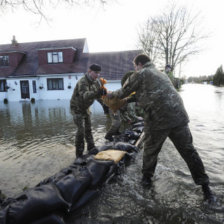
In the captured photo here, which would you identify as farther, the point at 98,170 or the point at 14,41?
the point at 14,41

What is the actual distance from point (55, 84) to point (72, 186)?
1838cm

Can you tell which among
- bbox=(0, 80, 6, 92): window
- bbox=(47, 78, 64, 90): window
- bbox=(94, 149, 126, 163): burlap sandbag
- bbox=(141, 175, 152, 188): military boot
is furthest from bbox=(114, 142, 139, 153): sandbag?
bbox=(0, 80, 6, 92): window

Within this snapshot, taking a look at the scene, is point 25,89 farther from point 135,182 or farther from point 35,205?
point 35,205

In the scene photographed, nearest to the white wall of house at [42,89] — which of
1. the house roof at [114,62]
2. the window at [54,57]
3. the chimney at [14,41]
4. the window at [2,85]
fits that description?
the window at [2,85]

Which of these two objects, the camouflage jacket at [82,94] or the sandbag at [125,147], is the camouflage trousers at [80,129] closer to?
the camouflage jacket at [82,94]

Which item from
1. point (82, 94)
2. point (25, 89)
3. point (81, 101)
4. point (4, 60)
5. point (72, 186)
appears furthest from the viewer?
point (4, 60)

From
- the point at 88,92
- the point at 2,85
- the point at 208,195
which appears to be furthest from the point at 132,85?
the point at 2,85

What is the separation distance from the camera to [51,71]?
62.2ft

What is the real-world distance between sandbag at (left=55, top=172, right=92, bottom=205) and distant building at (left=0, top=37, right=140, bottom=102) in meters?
16.6

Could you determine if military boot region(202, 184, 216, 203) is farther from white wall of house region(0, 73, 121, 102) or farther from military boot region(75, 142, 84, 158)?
white wall of house region(0, 73, 121, 102)

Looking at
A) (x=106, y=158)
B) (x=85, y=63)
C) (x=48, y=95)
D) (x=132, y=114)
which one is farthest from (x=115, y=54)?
(x=106, y=158)

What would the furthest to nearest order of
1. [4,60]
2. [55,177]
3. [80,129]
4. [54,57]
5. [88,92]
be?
[4,60] → [54,57] → [80,129] → [88,92] → [55,177]

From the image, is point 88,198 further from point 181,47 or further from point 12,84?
point 181,47

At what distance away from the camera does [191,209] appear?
91.4 inches
